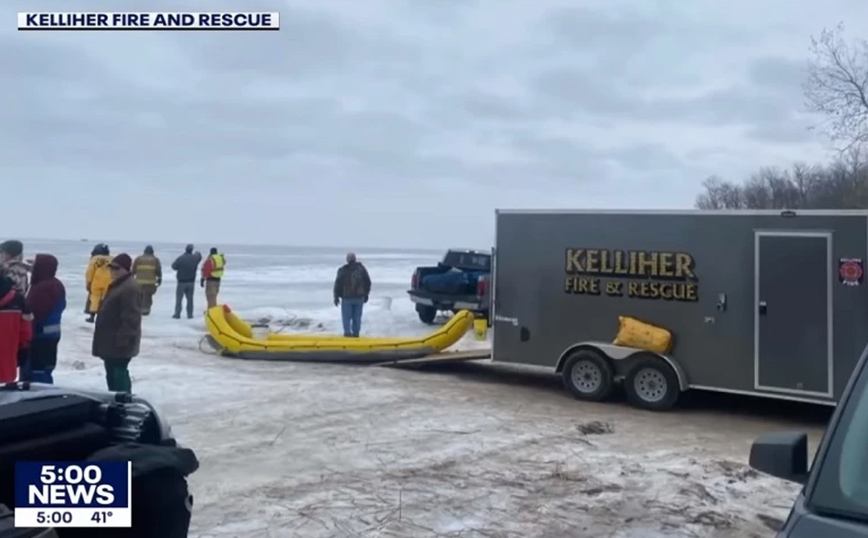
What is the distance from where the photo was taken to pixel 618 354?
436 inches

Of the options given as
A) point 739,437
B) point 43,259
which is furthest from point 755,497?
point 43,259

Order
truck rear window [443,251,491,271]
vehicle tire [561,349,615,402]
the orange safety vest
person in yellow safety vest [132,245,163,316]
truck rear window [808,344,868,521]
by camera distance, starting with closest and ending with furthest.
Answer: truck rear window [808,344,868,521], vehicle tire [561,349,615,402], person in yellow safety vest [132,245,163,316], the orange safety vest, truck rear window [443,251,491,271]

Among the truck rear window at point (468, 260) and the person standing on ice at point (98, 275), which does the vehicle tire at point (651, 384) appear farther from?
the truck rear window at point (468, 260)

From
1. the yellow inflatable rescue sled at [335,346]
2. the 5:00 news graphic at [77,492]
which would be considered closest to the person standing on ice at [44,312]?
the yellow inflatable rescue sled at [335,346]

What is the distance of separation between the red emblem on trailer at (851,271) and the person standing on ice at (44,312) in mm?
8216

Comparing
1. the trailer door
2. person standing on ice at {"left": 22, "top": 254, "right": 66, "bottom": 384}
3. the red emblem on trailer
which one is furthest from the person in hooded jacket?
the red emblem on trailer

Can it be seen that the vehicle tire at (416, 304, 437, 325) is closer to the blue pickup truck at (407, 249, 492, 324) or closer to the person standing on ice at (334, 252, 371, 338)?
the blue pickup truck at (407, 249, 492, 324)

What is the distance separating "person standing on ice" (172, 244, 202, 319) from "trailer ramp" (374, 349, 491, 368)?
737 centimetres

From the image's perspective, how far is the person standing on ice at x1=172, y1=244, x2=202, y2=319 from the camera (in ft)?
63.3

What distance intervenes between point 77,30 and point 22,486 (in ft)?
22.5

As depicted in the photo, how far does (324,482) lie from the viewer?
7.08 m

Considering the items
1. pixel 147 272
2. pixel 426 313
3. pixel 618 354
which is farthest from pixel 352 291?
pixel 618 354

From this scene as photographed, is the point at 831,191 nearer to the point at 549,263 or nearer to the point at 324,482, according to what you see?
the point at 549,263
